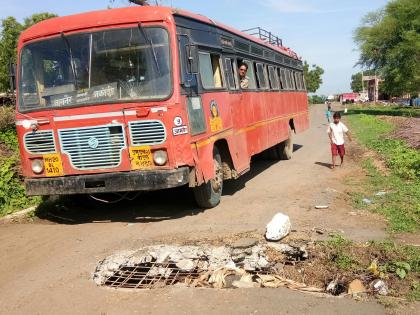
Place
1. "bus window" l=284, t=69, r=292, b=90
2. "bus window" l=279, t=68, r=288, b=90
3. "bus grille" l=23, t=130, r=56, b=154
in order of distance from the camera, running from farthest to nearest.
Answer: "bus window" l=284, t=69, r=292, b=90, "bus window" l=279, t=68, r=288, b=90, "bus grille" l=23, t=130, r=56, b=154

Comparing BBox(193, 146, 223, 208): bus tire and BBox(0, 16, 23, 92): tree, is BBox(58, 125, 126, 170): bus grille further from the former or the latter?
BBox(0, 16, 23, 92): tree

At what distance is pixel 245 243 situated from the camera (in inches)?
228

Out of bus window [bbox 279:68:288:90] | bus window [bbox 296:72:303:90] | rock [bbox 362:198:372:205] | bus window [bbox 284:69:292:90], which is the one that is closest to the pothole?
rock [bbox 362:198:372:205]

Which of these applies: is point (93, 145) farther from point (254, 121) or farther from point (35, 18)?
point (35, 18)

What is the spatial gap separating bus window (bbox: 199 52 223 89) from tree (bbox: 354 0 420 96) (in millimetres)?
30756

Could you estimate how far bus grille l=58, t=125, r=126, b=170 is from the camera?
644 cm

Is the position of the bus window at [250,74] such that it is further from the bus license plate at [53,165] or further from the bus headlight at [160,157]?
the bus license plate at [53,165]

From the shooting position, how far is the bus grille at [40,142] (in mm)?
6660

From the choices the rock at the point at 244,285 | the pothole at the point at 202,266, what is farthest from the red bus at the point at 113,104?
the rock at the point at 244,285

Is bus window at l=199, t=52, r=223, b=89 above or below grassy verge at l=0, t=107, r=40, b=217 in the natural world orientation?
above

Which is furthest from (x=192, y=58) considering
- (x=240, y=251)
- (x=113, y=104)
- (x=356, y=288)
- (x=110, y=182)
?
(x=356, y=288)

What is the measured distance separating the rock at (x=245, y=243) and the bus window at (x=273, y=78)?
6535mm

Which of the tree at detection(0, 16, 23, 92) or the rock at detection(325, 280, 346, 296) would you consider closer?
the rock at detection(325, 280, 346, 296)

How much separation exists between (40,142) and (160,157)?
1.72 meters
